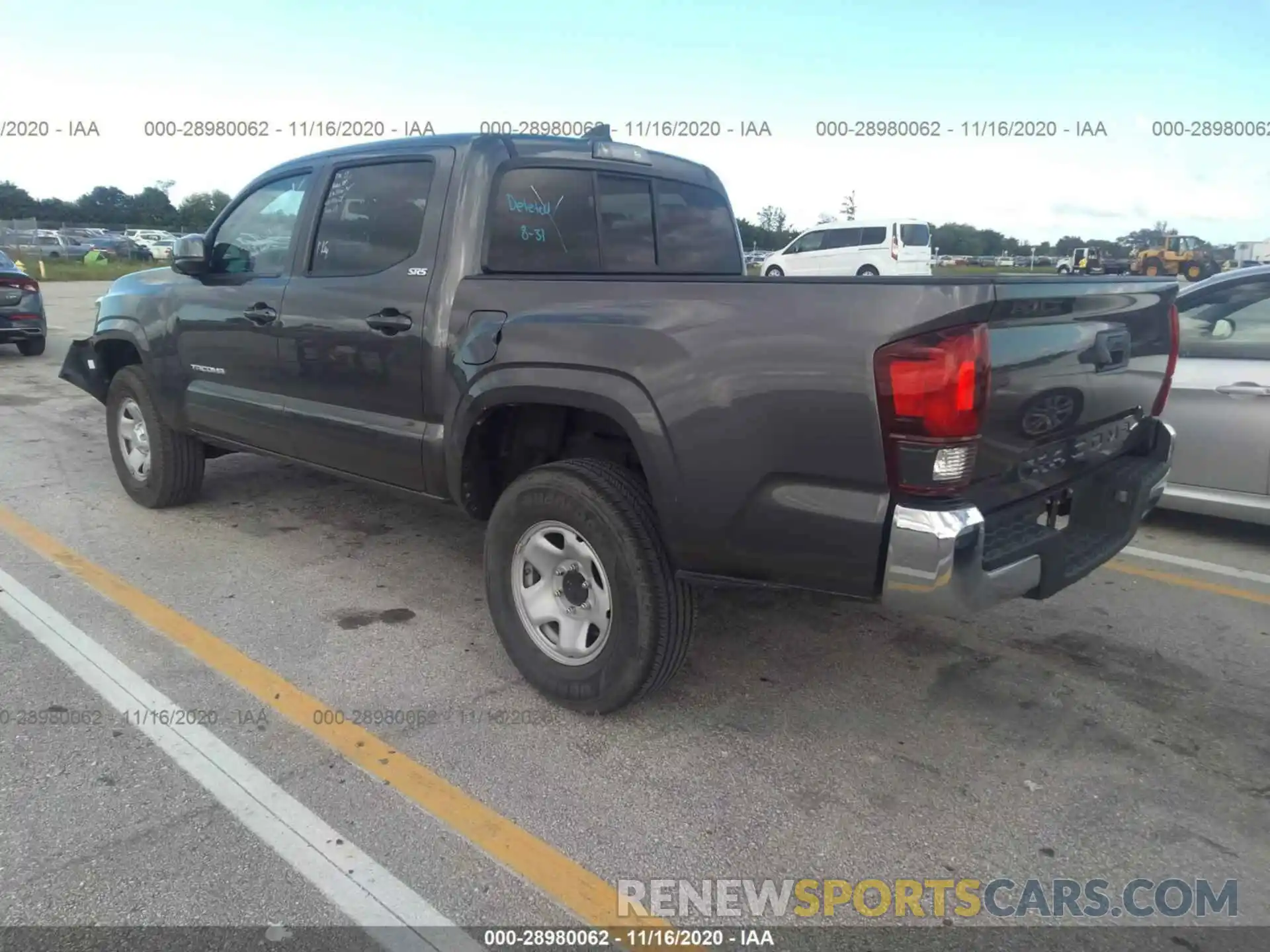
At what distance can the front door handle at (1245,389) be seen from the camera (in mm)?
4875

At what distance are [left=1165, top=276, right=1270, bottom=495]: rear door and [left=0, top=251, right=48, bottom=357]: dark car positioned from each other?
12.6 meters

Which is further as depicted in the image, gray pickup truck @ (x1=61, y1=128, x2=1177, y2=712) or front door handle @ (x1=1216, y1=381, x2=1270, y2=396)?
front door handle @ (x1=1216, y1=381, x2=1270, y2=396)

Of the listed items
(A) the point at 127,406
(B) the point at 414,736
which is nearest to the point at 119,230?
(A) the point at 127,406

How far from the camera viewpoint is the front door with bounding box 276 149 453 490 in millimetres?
3646

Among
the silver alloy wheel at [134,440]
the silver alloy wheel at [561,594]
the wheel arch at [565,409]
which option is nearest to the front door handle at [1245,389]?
the wheel arch at [565,409]

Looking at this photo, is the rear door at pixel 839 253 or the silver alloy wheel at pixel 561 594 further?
the rear door at pixel 839 253

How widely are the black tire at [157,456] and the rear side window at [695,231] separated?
2993mm

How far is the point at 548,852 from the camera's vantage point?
99.7 inches

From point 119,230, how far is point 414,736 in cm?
6441

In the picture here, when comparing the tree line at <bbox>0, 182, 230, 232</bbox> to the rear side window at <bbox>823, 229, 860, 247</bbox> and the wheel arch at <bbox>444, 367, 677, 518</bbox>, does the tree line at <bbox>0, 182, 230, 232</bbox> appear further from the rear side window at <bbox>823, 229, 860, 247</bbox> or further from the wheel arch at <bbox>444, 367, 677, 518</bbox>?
the wheel arch at <bbox>444, 367, 677, 518</bbox>

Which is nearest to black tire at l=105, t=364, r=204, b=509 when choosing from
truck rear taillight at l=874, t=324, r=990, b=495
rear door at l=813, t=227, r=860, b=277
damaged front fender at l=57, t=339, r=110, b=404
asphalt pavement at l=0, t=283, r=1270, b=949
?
damaged front fender at l=57, t=339, r=110, b=404

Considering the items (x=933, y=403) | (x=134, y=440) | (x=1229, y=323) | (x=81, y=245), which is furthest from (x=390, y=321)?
(x=81, y=245)

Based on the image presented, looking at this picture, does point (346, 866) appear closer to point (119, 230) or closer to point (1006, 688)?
point (1006, 688)

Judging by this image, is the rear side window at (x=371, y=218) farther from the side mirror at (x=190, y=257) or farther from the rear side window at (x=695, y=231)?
the rear side window at (x=695, y=231)
